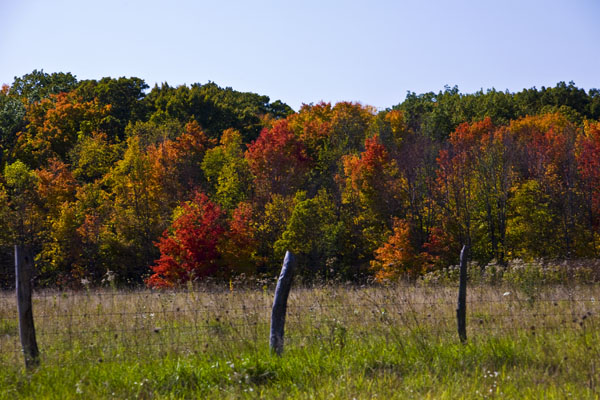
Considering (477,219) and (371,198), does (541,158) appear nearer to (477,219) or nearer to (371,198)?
(477,219)

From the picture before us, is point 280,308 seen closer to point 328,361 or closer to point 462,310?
point 328,361

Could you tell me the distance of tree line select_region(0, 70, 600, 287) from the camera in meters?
40.2

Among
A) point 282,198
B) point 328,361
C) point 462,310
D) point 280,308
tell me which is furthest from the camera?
point 282,198

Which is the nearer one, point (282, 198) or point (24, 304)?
point (24, 304)

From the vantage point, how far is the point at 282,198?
4684cm

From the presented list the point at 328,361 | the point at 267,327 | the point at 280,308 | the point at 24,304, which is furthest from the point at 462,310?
the point at 24,304

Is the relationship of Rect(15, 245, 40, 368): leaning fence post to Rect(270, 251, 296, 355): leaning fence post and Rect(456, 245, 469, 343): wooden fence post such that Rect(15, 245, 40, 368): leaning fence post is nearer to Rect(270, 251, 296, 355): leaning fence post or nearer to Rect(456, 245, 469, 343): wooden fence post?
Rect(270, 251, 296, 355): leaning fence post

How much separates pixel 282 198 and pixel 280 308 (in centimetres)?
3957

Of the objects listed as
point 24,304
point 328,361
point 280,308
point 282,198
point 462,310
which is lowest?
point 328,361

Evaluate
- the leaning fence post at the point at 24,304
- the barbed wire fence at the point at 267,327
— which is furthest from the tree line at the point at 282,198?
the leaning fence post at the point at 24,304

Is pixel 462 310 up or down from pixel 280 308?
down

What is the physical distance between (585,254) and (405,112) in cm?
4388

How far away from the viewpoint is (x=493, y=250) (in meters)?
43.2

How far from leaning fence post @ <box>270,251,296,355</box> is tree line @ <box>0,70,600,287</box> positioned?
24490 mm
